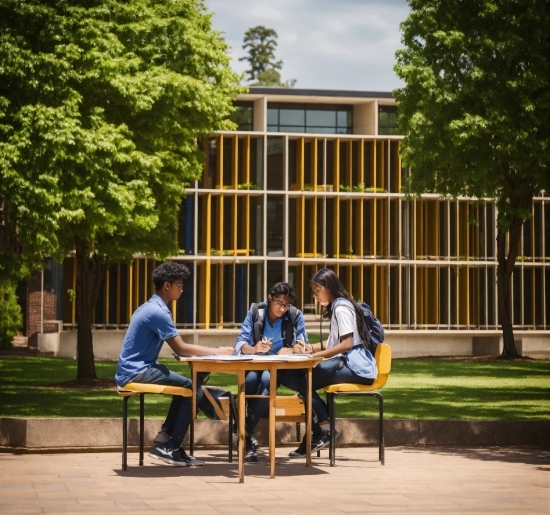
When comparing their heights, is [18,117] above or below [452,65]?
below

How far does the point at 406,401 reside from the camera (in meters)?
20.3

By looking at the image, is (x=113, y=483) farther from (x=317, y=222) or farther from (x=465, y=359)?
(x=317, y=222)

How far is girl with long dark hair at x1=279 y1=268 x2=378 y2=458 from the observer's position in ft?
35.8

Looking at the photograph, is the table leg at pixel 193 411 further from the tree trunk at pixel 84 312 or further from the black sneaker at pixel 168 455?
the tree trunk at pixel 84 312

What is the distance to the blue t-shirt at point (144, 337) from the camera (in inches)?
415

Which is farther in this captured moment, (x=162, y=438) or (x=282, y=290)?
(x=282, y=290)

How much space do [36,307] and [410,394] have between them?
103 ft

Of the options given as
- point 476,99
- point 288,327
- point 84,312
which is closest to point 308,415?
point 288,327

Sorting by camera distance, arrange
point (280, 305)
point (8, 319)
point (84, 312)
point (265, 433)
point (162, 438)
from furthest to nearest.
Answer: point (8, 319) → point (84, 312) → point (265, 433) → point (280, 305) → point (162, 438)

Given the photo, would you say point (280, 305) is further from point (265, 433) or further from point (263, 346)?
point (265, 433)

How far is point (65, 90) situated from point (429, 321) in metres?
30.0

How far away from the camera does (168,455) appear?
10516 millimetres

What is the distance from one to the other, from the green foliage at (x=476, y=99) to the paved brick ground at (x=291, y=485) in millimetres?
16693

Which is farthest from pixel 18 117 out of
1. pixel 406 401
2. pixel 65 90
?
pixel 406 401
